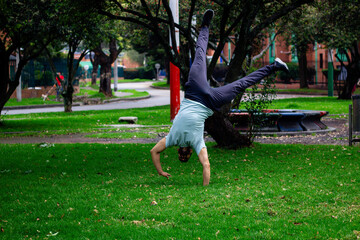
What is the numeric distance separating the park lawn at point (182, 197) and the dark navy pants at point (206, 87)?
123 centimetres

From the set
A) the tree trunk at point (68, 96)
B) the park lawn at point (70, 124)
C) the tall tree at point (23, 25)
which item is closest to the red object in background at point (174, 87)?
the park lawn at point (70, 124)

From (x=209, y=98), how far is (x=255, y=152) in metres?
3.79

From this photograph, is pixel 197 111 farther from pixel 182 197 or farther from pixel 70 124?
pixel 70 124

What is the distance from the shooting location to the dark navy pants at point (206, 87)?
7.88 metres

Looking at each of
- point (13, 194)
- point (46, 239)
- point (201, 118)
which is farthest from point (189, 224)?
point (13, 194)

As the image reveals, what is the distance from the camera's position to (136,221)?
5.89 meters

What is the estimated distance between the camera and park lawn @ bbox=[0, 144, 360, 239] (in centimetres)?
556

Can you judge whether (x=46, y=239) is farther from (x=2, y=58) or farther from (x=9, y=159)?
(x=2, y=58)

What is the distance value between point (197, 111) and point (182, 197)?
1.36 metres

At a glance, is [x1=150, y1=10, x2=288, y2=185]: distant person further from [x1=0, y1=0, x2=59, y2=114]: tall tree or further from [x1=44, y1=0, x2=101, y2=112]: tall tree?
[x1=0, y1=0, x2=59, y2=114]: tall tree

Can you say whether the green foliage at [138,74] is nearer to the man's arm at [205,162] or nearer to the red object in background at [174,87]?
the red object in background at [174,87]

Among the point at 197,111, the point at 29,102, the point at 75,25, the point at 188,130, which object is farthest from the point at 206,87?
the point at 29,102

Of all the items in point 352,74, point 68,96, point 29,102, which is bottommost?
point 29,102

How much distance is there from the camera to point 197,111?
7.69 meters
